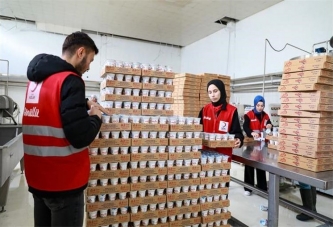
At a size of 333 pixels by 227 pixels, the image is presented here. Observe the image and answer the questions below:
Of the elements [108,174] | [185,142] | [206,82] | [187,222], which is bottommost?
[187,222]

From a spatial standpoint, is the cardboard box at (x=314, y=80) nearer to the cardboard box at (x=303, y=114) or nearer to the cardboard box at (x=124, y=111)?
the cardboard box at (x=303, y=114)

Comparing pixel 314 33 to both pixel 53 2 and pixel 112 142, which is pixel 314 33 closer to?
A: pixel 112 142

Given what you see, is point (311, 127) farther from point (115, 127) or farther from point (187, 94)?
point (187, 94)

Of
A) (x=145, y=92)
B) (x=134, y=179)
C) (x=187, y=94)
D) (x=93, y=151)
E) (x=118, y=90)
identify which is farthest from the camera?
(x=187, y=94)

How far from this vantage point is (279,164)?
6.85 ft

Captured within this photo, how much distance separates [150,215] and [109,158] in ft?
2.02

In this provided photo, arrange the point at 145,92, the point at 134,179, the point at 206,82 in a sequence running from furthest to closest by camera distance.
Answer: the point at 206,82, the point at 145,92, the point at 134,179


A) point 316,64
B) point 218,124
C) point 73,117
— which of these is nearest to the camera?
point 73,117

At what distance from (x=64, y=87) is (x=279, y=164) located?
6.23 ft

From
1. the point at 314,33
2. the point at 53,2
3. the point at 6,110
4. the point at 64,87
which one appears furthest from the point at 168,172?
the point at 53,2

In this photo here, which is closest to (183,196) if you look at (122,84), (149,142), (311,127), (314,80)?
(149,142)

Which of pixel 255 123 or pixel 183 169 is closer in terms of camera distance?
pixel 183 169

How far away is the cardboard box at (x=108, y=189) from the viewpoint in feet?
5.77

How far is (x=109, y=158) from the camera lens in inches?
70.6
